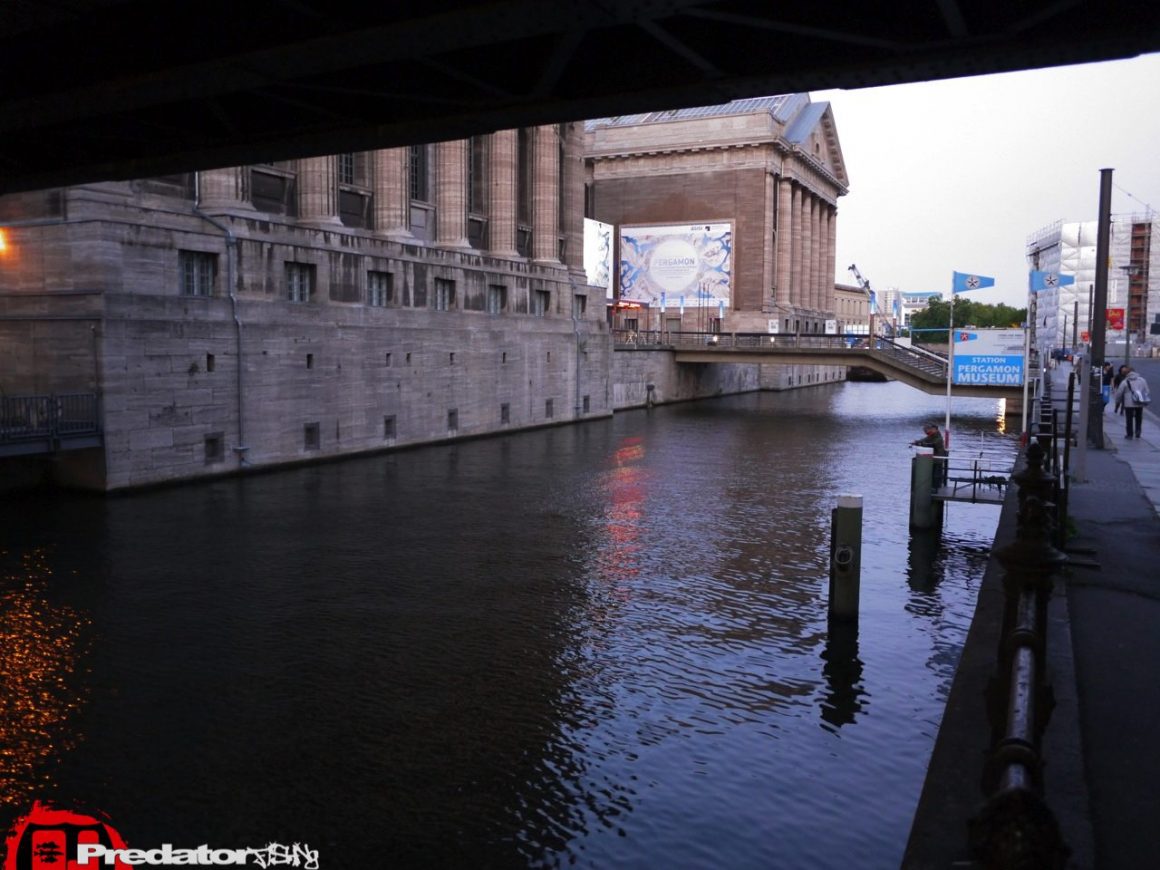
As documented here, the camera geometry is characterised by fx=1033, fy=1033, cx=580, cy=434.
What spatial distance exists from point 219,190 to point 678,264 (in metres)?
63.2

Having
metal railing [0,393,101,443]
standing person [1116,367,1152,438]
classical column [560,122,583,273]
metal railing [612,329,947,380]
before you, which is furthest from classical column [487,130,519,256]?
standing person [1116,367,1152,438]

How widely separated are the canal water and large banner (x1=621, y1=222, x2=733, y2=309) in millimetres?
64177

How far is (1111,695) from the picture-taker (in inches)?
386

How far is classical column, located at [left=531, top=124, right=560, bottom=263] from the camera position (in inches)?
2124

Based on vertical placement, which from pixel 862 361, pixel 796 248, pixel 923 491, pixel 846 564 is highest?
pixel 796 248

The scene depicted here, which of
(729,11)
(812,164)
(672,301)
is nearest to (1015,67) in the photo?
(729,11)

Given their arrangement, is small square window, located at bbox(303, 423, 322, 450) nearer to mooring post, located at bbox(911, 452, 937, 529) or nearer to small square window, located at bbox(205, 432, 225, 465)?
small square window, located at bbox(205, 432, 225, 465)

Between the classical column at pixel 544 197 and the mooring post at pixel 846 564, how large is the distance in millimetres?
39076

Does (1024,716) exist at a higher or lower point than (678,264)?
lower

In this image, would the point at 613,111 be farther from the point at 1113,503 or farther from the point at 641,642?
the point at 1113,503

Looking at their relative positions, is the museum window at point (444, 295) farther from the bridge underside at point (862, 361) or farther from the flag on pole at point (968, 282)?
the bridge underside at point (862, 361)

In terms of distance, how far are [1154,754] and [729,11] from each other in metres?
7.58

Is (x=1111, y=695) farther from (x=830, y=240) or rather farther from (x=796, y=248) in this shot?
(x=830, y=240)

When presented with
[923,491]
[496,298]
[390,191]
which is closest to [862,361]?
[496,298]
